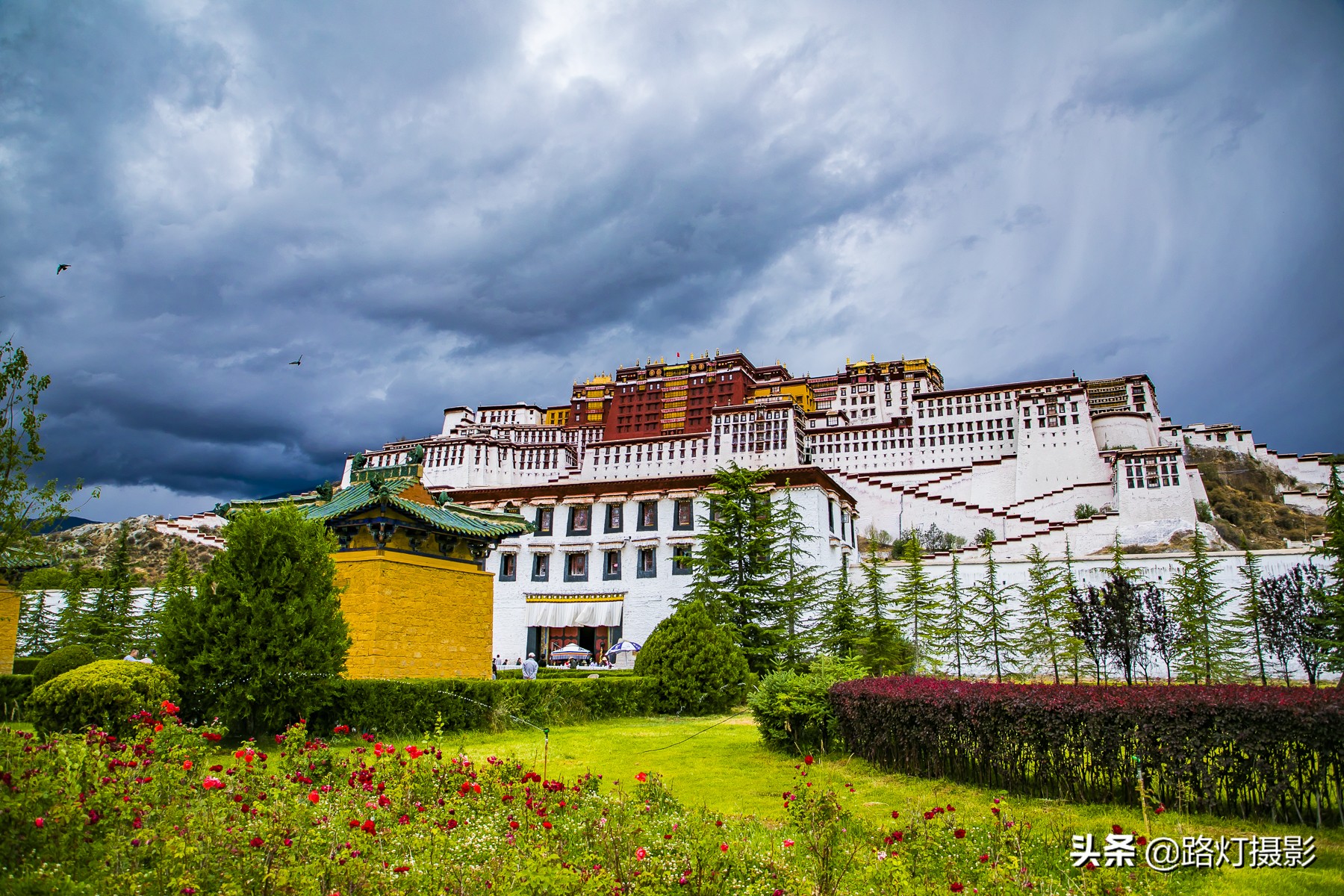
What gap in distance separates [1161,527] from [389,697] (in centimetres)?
4216

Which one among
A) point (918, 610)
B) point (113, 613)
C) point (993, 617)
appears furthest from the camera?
point (113, 613)

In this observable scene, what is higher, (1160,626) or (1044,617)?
(1044,617)

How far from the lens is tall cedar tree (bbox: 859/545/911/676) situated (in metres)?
24.1

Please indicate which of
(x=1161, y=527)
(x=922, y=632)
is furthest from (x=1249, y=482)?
(x=922, y=632)

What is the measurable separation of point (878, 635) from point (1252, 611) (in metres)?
12.4

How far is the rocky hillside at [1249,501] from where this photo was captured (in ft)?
139

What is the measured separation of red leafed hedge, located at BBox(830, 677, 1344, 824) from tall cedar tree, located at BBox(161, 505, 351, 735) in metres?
7.58

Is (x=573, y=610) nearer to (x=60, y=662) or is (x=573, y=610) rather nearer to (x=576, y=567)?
(x=576, y=567)

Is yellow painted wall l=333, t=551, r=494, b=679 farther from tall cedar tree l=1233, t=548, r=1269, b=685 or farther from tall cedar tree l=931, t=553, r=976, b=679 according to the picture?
tall cedar tree l=1233, t=548, r=1269, b=685

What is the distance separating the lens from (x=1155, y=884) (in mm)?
4641

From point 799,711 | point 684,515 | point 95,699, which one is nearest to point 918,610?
point 684,515

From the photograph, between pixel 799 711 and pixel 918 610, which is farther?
pixel 918 610

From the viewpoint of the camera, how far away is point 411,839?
4566mm

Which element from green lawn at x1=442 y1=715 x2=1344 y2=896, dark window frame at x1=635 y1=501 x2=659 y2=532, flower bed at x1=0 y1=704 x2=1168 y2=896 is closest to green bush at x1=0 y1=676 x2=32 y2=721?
green lawn at x1=442 y1=715 x2=1344 y2=896
